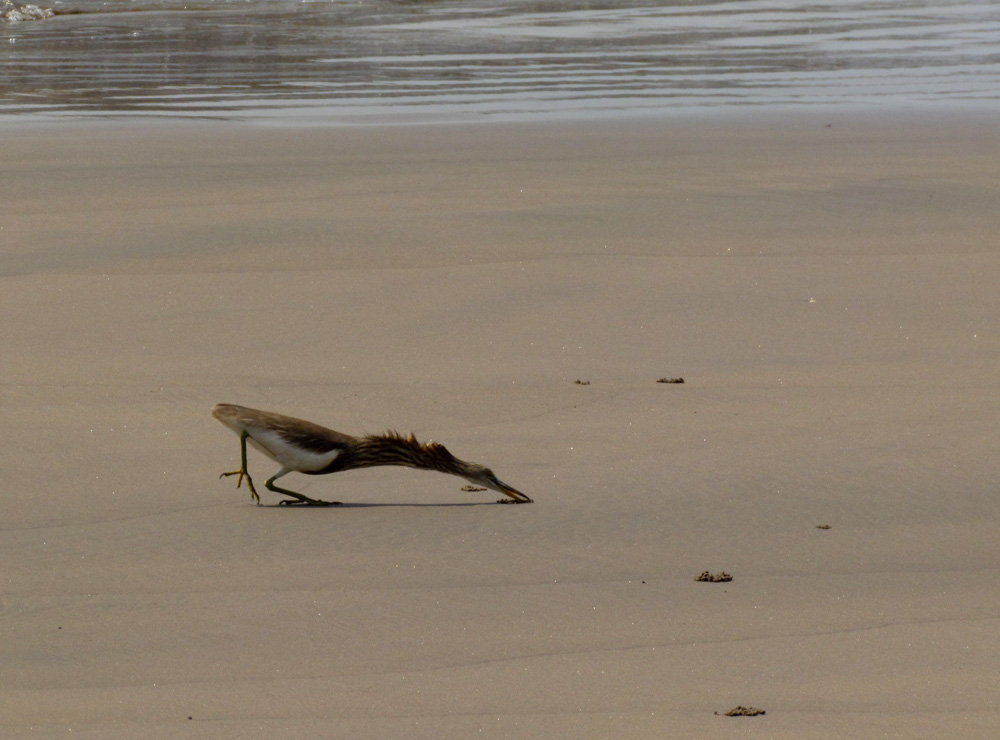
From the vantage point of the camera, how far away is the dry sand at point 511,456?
3.52m

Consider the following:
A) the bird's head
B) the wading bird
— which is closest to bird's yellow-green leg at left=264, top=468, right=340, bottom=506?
the wading bird

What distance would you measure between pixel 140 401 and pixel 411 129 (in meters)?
7.81

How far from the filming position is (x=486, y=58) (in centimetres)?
2002

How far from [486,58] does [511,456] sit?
15408 millimetres

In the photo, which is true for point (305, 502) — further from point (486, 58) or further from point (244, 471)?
point (486, 58)

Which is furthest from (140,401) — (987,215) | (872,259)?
(987,215)

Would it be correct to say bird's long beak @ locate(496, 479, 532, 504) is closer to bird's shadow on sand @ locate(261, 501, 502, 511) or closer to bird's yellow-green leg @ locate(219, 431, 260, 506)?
bird's shadow on sand @ locate(261, 501, 502, 511)

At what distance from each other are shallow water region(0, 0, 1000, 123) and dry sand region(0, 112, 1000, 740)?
16.0ft

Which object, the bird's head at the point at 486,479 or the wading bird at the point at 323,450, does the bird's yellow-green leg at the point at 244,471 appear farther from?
the bird's head at the point at 486,479

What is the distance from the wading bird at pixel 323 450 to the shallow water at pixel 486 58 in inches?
384

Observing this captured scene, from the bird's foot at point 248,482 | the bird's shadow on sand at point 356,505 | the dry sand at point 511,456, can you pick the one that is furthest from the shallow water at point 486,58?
the bird's shadow on sand at point 356,505

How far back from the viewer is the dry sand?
3.52 m

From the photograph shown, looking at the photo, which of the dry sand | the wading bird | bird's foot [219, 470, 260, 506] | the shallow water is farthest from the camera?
the shallow water

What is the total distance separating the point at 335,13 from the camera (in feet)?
90.1
